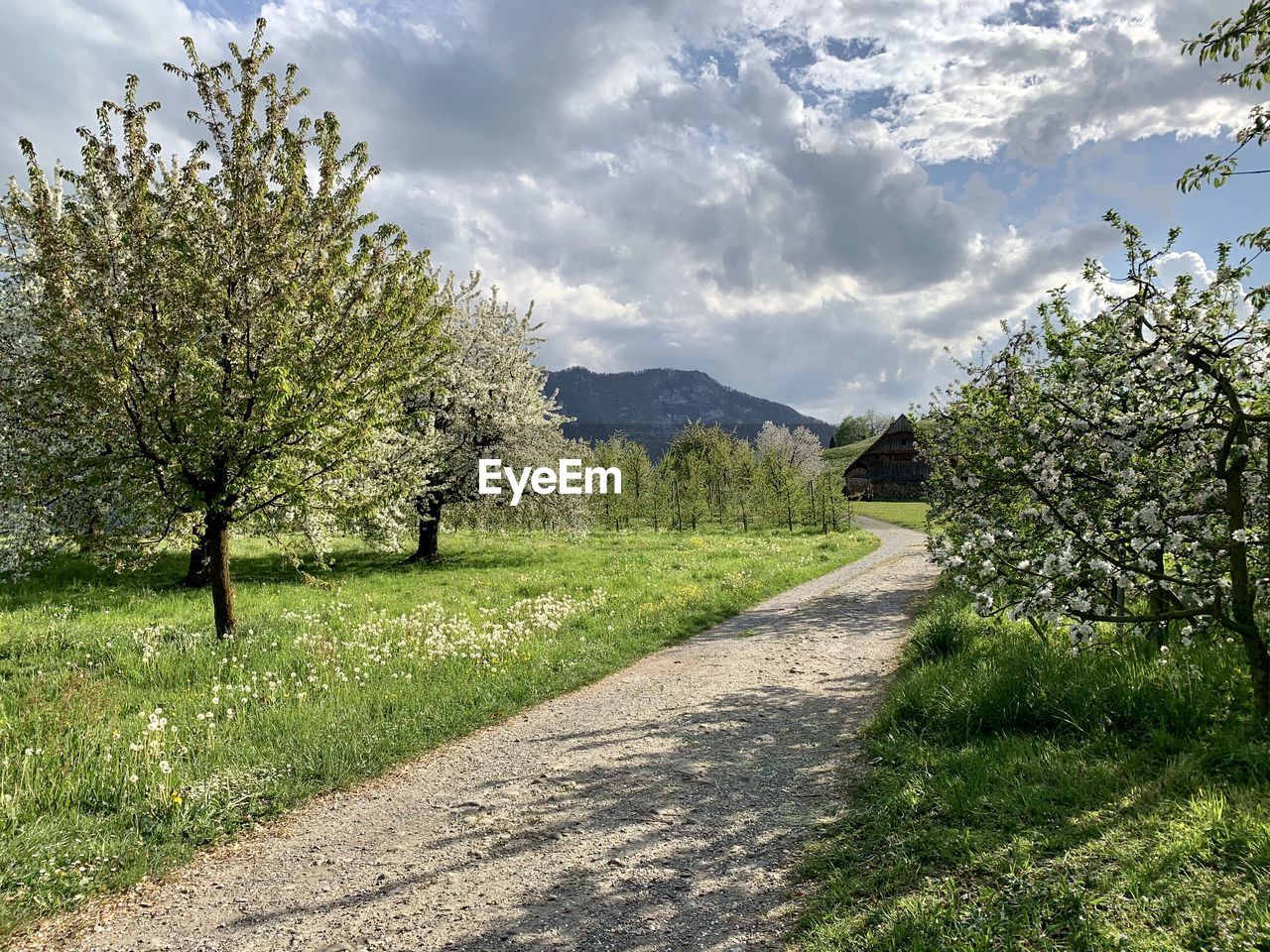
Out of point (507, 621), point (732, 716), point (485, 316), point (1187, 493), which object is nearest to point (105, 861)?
point (732, 716)

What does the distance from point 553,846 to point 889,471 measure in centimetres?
10249

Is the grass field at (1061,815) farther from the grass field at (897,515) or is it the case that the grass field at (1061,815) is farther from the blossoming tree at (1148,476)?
the grass field at (897,515)

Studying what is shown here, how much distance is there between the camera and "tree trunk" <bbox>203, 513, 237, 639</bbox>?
38.1 ft

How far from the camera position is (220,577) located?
11.8 meters

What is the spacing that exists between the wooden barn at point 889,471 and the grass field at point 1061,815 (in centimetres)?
9245

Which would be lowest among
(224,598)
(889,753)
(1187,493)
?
(889,753)

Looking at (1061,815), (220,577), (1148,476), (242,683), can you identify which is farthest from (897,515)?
(242,683)

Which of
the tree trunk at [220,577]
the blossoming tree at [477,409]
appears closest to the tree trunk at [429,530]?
the blossoming tree at [477,409]

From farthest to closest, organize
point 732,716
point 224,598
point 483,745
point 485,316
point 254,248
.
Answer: point 485,316 → point 224,598 → point 254,248 → point 732,716 → point 483,745

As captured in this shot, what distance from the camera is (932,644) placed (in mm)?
10758

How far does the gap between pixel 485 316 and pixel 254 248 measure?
18115mm

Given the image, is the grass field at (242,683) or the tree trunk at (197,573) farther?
the tree trunk at (197,573)

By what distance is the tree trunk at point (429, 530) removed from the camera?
25859mm

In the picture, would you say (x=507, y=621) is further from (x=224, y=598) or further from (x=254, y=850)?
(x=254, y=850)
